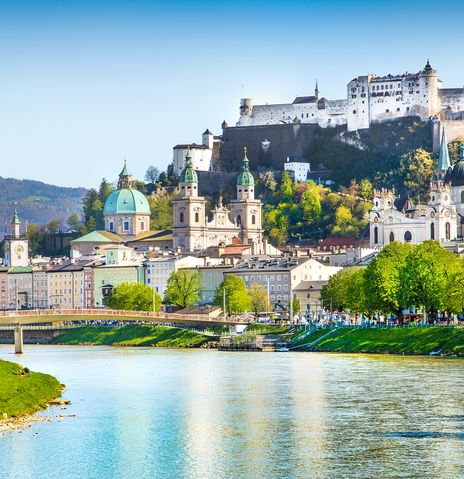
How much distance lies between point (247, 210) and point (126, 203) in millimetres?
15737

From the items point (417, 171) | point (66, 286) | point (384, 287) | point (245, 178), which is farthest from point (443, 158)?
point (384, 287)

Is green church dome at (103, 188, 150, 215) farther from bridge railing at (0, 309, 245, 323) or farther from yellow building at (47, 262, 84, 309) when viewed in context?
bridge railing at (0, 309, 245, 323)

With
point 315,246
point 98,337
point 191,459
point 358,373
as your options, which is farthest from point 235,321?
point 191,459

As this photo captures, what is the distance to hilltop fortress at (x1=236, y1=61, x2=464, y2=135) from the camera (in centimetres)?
15800

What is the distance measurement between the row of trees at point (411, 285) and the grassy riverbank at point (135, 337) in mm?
11460

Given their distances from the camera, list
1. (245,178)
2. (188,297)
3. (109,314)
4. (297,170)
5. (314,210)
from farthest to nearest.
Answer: (297,170), (245,178), (314,210), (188,297), (109,314)

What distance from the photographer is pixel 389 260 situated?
90.6m

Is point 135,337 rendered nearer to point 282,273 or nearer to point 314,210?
point 282,273

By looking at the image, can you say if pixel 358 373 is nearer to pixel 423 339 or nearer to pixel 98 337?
pixel 423 339

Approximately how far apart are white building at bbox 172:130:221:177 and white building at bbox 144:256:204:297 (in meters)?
29.7

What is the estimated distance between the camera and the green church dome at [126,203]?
6481 inches

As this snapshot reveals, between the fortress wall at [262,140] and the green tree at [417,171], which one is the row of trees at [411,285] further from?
the fortress wall at [262,140]

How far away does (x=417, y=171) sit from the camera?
154 metres

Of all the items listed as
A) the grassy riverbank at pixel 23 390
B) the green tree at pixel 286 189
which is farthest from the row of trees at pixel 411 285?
the green tree at pixel 286 189
